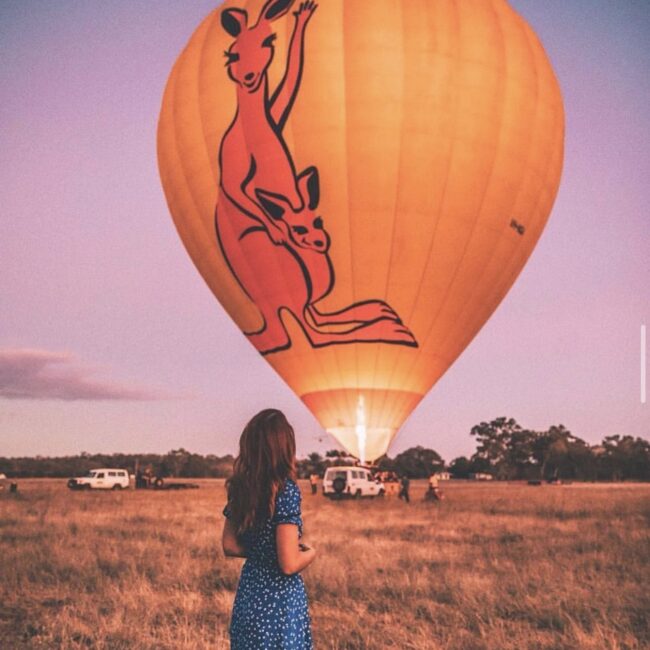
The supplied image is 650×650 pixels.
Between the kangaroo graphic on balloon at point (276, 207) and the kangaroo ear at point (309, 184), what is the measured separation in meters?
0.02

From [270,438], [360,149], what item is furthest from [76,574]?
[360,149]

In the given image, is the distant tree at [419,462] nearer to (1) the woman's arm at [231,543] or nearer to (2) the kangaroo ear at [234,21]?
(2) the kangaroo ear at [234,21]

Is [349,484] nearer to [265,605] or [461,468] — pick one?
[265,605]

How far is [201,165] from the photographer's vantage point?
16125 millimetres

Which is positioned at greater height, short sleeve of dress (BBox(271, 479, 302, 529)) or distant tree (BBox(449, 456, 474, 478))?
distant tree (BBox(449, 456, 474, 478))

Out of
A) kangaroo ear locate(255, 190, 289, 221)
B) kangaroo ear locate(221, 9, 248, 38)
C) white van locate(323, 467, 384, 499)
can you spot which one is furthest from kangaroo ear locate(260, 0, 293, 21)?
white van locate(323, 467, 384, 499)

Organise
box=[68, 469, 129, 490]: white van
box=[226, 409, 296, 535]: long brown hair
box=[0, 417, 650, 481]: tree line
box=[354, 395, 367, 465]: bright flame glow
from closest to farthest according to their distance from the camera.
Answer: box=[226, 409, 296, 535]: long brown hair, box=[354, 395, 367, 465]: bright flame glow, box=[68, 469, 129, 490]: white van, box=[0, 417, 650, 481]: tree line

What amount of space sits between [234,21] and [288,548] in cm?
1446

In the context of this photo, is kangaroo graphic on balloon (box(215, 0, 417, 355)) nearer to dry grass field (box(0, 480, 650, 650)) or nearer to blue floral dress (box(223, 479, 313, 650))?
dry grass field (box(0, 480, 650, 650))

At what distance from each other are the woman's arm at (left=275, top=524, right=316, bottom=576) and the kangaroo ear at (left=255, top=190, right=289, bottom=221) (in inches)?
471

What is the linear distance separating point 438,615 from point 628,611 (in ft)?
6.30

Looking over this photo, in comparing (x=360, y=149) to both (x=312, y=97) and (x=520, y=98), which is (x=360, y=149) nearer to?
(x=312, y=97)

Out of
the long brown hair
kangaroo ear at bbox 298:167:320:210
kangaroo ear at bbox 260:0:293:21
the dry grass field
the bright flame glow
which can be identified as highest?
kangaroo ear at bbox 260:0:293:21

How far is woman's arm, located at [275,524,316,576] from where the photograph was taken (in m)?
3.64
